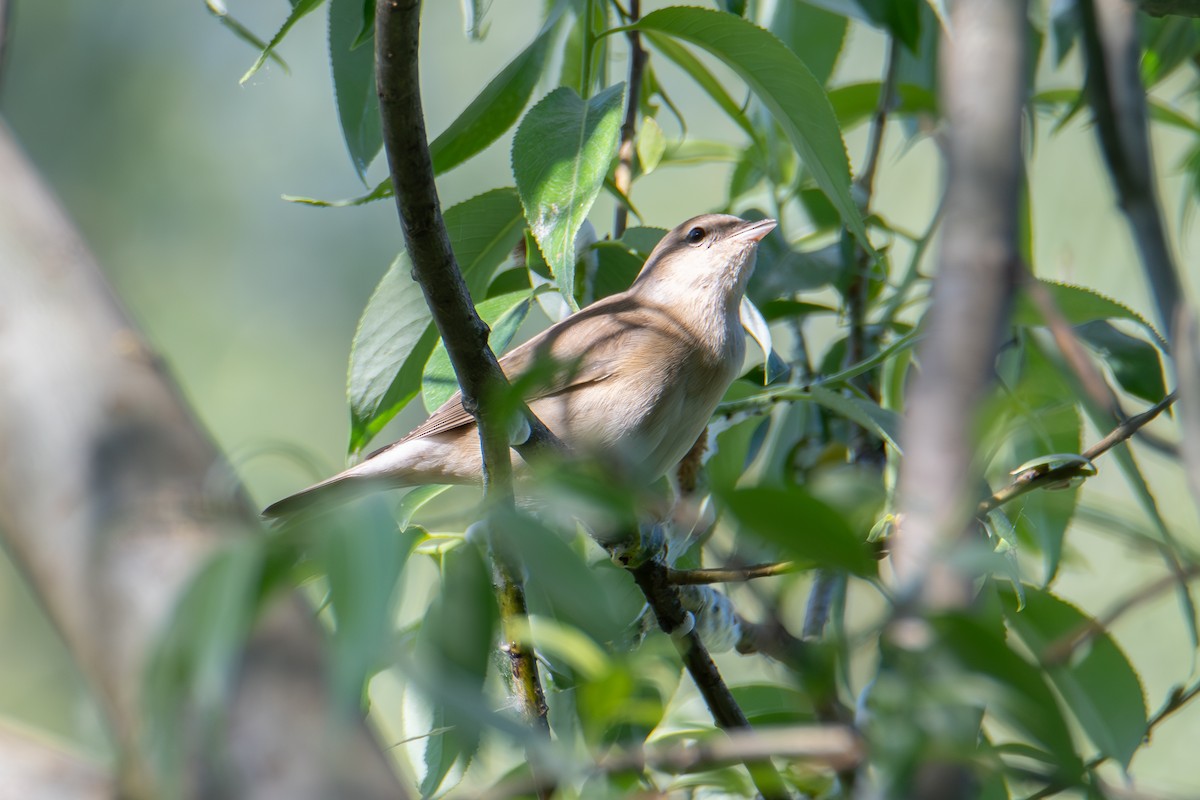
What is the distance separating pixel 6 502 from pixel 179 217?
760 centimetres

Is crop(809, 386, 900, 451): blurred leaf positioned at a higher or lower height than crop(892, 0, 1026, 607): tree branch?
lower

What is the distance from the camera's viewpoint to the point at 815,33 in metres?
2.94

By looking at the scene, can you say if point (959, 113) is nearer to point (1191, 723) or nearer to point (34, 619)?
point (1191, 723)

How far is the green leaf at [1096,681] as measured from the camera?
127cm

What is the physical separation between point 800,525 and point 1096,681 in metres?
0.99

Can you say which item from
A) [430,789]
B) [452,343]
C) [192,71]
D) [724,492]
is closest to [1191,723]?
[430,789]

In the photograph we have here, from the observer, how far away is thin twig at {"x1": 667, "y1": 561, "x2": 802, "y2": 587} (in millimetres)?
1544

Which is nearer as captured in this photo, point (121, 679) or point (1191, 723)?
point (121, 679)

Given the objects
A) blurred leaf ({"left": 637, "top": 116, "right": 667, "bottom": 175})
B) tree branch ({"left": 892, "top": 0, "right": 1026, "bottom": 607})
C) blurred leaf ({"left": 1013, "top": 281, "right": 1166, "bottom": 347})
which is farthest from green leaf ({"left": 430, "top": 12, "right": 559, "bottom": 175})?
tree branch ({"left": 892, "top": 0, "right": 1026, "bottom": 607})

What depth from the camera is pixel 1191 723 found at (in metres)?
3.99

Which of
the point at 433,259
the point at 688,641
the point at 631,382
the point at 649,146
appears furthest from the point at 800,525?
the point at 631,382

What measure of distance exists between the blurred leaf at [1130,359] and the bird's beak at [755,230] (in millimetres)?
862

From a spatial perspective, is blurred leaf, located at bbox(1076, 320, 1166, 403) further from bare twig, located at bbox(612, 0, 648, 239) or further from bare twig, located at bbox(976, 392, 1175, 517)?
bare twig, located at bbox(612, 0, 648, 239)

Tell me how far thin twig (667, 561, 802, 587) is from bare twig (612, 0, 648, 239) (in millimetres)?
908
